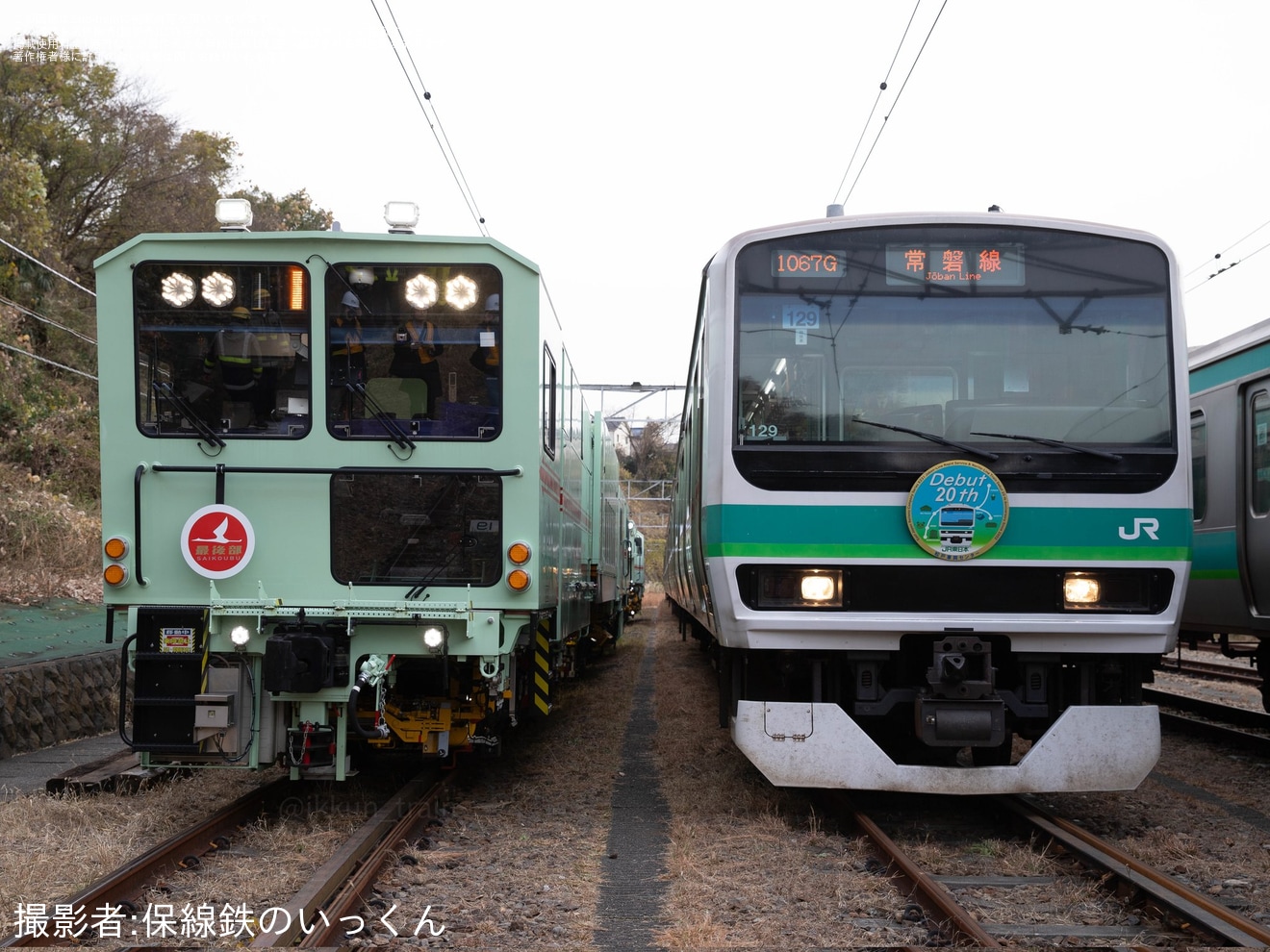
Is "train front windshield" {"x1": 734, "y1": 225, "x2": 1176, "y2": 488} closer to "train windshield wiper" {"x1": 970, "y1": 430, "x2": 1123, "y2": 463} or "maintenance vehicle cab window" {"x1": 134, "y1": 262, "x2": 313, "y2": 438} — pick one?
"train windshield wiper" {"x1": 970, "y1": 430, "x2": 1123, "y2": 463}

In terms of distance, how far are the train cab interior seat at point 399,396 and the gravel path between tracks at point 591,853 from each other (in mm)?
2237

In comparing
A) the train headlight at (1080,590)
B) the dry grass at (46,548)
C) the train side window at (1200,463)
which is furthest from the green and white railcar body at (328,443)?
the dry grass at (46,548)

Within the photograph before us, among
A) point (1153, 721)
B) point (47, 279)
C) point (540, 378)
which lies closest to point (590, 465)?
point (540, 378)

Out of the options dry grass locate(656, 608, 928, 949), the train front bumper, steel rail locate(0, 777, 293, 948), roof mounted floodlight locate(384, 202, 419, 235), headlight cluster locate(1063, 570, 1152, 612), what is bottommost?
dry grass locate(656, 608, 928, 949)

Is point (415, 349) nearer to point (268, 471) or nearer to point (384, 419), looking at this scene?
point (384, 419)

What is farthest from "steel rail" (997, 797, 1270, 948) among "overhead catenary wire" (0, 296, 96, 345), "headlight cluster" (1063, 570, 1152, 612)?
"overhead catenary wire" (0, 296, 96, 345)

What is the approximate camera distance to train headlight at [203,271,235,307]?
6.31m

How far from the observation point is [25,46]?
24.7 metres

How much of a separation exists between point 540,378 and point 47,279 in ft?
62.8

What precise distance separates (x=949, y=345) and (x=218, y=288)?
4.01 metres

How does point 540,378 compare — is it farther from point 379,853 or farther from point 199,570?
point 379,853

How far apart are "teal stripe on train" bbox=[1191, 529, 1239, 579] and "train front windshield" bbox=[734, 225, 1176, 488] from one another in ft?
11.2

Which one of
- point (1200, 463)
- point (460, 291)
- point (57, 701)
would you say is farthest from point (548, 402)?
point (1200, 463)

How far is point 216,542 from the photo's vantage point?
6.18 metres
